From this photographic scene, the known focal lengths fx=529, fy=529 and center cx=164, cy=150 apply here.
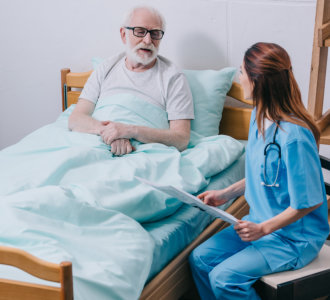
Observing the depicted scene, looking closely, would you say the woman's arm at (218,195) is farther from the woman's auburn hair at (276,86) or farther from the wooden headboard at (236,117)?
the wooden headboard at (236,117)

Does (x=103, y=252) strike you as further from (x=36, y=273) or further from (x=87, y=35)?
(x=87, y=35)

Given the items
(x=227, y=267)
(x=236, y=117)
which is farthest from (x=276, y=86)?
(x=236, y=117)

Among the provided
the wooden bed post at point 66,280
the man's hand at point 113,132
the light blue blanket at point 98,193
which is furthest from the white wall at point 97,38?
the wooden bed post at point 66,280

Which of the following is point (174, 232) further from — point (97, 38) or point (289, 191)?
point (97, 38)

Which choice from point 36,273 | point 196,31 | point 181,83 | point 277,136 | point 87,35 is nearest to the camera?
point 36,273

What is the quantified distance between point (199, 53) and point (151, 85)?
0.43 meters

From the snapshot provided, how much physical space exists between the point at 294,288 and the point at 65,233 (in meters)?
0.63

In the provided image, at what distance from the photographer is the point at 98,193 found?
1.58 m

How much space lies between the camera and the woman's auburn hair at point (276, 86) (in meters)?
1.48

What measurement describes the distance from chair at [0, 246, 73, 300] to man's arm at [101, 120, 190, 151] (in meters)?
0.94

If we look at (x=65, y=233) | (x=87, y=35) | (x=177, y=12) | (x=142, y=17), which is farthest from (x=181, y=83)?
(x=65, y=233)

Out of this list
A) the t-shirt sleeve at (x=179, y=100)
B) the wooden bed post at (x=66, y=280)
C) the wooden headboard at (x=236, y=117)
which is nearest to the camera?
the wooden bed post at (x=66, y=280)

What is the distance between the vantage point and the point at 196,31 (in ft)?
8.52

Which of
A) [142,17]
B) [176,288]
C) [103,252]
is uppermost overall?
[142,17]
